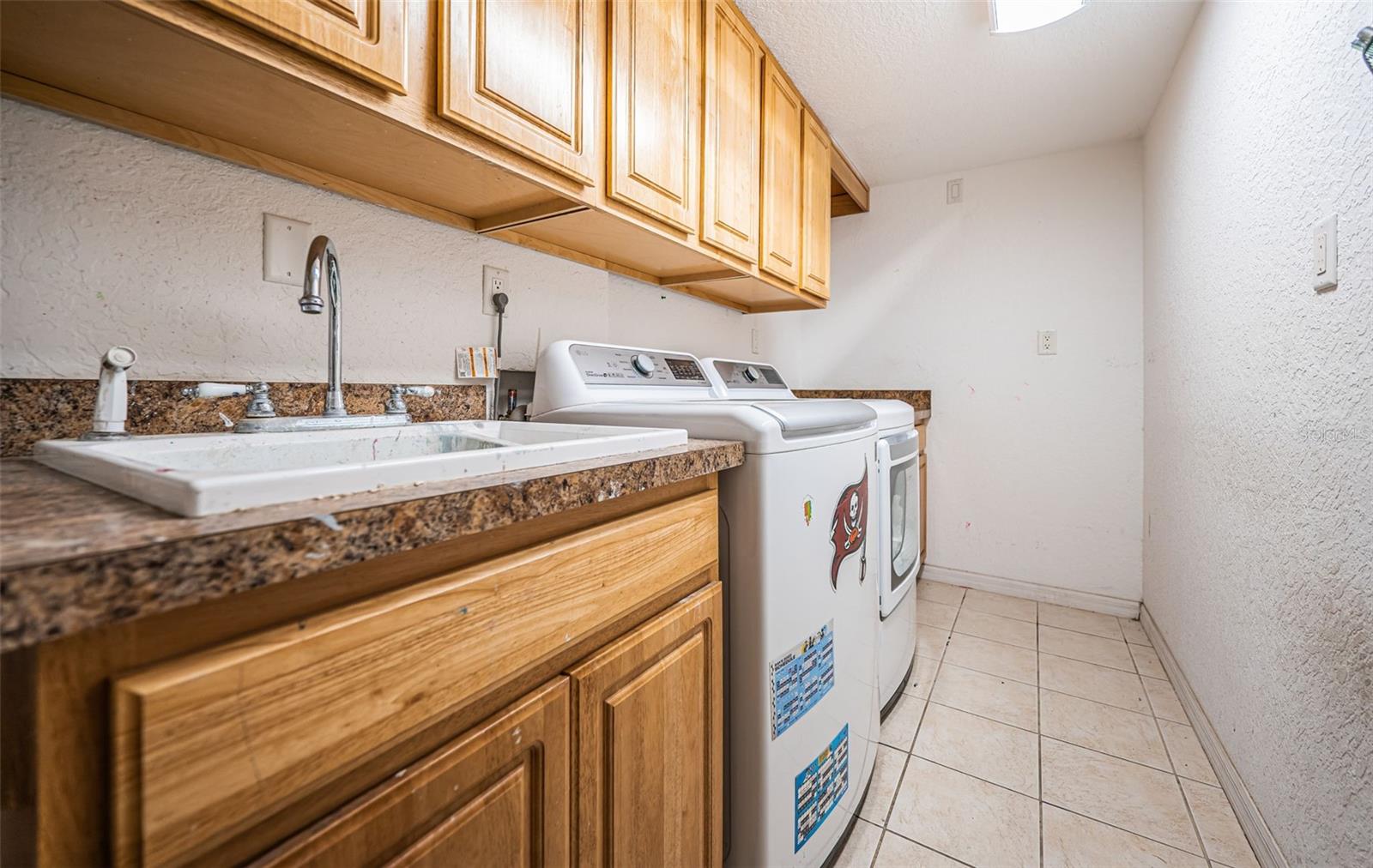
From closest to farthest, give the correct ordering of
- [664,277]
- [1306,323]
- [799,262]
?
[1306,323], [664,277], [799,262]

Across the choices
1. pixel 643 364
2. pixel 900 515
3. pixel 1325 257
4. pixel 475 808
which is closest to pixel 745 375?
pixel 643 364

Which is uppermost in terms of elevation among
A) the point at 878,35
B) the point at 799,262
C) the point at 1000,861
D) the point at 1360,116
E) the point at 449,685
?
the point at 878,35

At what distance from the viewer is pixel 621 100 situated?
1179 mm

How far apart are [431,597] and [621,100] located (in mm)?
1111

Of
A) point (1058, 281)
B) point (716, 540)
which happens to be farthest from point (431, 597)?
point (1058, 281)

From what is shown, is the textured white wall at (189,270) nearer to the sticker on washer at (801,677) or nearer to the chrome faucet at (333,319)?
the chrome faucet at (333,319)

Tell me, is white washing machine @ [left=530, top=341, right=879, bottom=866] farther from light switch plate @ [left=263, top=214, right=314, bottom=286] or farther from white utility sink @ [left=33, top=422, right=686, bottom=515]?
light switch plate @ [left=263, top=214, right=314, bottom=286]

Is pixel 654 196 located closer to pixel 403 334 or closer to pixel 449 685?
pixel 403 334

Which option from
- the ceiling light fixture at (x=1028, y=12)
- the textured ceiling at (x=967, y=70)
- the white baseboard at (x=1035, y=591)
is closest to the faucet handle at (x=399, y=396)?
the textured ceiling at (x=967, y=70)

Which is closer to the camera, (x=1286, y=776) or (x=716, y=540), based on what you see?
(x=716, y=540)

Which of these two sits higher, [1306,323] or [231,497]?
[1306,323]

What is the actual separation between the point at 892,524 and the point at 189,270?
169cm

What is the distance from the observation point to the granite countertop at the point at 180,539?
11.4 inches

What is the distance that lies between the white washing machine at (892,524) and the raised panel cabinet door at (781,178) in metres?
0.40
